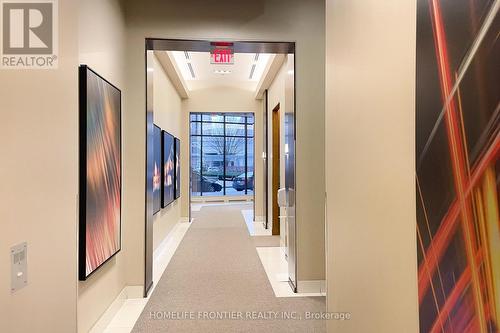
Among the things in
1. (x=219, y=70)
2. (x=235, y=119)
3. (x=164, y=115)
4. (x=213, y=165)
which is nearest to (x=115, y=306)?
(x=164, y=115)

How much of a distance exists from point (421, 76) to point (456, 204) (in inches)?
19.0

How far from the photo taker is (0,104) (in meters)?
1.14

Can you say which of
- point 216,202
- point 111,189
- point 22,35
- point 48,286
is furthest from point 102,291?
point 216,202

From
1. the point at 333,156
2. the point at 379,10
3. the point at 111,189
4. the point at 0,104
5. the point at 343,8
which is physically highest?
the point at 343,8

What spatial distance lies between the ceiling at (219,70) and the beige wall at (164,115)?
0.50 meters

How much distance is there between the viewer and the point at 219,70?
25.1 feet

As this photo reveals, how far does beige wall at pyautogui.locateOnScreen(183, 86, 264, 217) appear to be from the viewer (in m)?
8.55

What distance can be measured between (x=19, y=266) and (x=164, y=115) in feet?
16.7

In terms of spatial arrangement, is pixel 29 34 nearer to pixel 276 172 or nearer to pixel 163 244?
pixel 163 244

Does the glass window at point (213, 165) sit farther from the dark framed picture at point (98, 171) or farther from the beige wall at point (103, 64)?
the dark framed picture at point (98, 171)

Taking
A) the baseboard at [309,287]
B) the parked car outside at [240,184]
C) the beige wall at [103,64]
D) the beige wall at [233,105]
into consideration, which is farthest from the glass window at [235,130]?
the baseboard at [309,287]

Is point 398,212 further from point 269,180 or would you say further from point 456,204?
point 269,180


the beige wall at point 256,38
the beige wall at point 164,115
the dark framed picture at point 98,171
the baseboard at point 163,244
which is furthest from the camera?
the beige wall at point 164,115

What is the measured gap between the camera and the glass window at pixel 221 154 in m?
13.6
